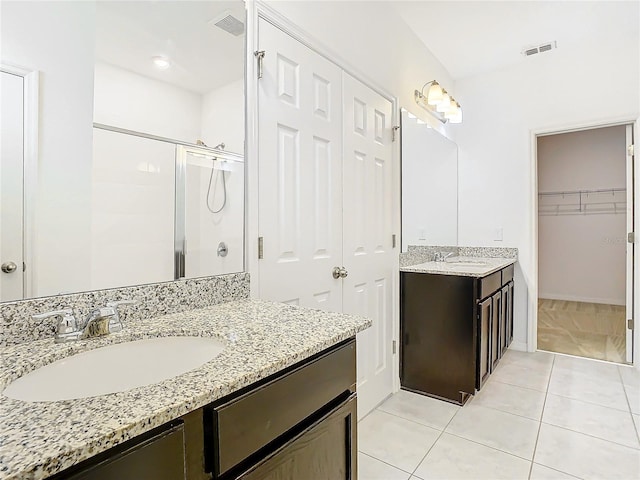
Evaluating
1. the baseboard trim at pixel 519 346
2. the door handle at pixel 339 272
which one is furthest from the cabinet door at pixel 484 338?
the baseboard trim at pixel 519 346

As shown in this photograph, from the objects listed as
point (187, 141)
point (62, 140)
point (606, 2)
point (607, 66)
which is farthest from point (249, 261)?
point (607, 66)

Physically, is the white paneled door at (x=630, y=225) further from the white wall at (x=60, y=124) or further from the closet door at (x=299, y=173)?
the white wall at (x=60, y=124)

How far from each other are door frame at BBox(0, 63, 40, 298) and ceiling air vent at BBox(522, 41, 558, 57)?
3406mm

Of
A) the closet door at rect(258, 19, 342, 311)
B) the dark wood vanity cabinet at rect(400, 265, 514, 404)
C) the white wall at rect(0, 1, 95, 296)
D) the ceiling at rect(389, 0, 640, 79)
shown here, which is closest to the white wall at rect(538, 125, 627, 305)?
the ceiling at rect(389, 0, 640, 79)

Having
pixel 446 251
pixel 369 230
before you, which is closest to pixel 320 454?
pixel 369 230

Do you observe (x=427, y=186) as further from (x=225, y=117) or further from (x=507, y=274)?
(x=225, y=117)

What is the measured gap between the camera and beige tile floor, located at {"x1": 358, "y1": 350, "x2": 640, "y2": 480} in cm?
163

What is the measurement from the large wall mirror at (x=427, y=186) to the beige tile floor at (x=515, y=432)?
1.11 metres

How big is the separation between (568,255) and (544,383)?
3346 mm

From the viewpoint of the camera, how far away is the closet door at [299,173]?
1472 millimetres

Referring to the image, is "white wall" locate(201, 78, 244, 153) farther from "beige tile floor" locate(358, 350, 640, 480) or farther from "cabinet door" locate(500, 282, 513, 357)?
"cabinet door" locate(500, 282, 513, 357)

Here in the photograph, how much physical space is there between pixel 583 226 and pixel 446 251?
119 inches

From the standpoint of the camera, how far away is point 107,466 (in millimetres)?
489

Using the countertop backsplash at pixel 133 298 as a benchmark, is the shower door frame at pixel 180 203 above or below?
above
